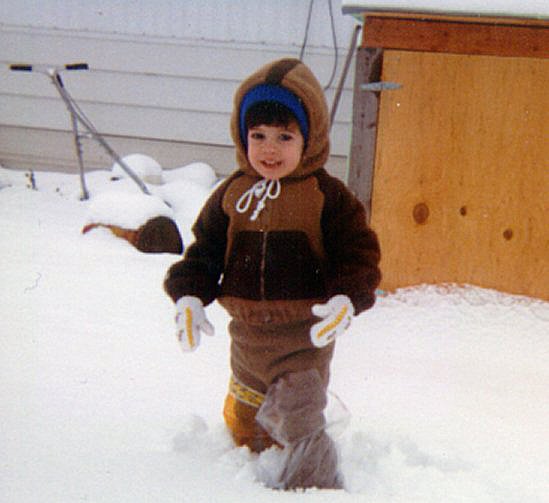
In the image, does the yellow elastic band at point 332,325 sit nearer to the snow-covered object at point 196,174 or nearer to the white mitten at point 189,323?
the white mitten at point 189,323

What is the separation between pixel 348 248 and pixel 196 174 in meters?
3.74

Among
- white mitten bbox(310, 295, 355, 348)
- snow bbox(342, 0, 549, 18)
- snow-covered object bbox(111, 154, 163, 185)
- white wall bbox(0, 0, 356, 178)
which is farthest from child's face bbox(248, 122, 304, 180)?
snow-covered object bbox(111, 154, 163, 185)

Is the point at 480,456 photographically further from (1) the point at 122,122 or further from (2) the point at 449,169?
(1) the point at 122,122

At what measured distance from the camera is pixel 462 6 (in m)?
2.34

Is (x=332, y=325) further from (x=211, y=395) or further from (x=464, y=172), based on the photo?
(x=464, y=172)

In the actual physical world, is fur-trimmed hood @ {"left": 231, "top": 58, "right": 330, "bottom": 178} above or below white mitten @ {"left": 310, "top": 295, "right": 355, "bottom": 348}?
A: above

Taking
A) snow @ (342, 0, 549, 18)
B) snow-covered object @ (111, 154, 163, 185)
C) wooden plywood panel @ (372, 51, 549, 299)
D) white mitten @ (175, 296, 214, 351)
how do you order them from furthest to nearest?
snow-covered object @ (111, 154, 163, 185) < wooden plywood panel @ (372, 51, 549, 299) < snow @ (342, 0, 549, 18) < white mitten @ (175, 296, 214, 351)

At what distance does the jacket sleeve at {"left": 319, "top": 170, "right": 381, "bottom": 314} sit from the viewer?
1.34m

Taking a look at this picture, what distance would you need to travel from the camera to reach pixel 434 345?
2.44m

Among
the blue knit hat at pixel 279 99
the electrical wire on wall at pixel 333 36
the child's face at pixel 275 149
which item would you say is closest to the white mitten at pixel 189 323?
the child's face at pixel 275 149

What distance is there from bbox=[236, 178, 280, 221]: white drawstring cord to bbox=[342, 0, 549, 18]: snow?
134 centimetres

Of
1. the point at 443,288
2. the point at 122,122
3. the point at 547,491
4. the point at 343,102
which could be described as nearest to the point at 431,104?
the point at 443,288

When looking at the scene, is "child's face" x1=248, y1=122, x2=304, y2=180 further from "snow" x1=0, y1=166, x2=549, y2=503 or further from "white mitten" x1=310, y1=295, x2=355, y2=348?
"snow" x1=0, y1=166, x2=549, y2=503

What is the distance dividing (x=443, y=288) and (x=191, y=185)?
2657mm
